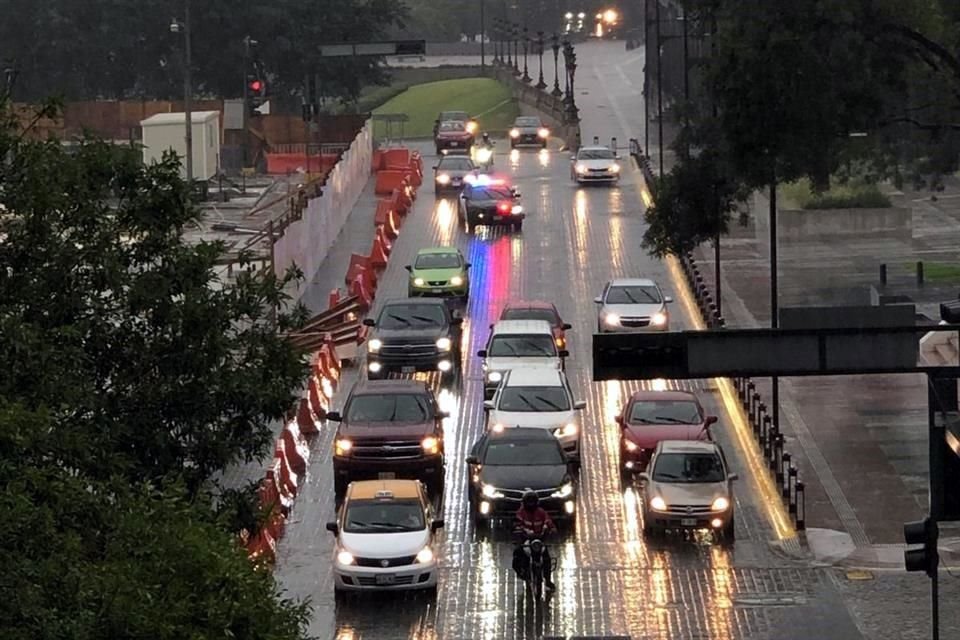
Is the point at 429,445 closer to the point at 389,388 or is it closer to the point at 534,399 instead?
the point at 389,388

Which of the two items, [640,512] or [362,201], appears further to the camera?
[362,201]

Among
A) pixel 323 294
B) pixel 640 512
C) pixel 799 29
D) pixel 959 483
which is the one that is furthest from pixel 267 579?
pixel 323 294

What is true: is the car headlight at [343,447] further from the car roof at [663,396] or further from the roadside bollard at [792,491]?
the roadside bollard at [792,491]

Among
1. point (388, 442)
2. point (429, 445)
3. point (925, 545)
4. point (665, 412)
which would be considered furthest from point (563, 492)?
point (925, 545)

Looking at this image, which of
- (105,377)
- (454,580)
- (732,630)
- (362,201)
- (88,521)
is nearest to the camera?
(88,521)

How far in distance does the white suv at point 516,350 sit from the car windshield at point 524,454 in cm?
642

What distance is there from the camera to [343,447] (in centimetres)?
2980

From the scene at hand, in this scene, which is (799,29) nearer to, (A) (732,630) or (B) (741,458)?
(B) (741,458)

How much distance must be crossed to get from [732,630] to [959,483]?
12.4ft

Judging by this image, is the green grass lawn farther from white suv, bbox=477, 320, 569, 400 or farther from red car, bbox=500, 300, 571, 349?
white suv, bbox=477, 320, 569, 400

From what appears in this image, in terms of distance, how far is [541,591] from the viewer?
2527 centimetres

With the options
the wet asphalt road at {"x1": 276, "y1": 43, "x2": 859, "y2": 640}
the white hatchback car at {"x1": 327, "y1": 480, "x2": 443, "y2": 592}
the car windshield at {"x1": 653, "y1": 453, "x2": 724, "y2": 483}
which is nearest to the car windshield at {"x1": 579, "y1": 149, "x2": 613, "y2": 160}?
the wet asphalt road at {"x1": 276, "y1": 43, "x2": 859, "y2": 640}

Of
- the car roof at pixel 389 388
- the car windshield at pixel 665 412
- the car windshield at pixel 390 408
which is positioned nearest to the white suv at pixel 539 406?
the car windshield at pixel 665 412

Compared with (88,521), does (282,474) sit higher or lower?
lower
